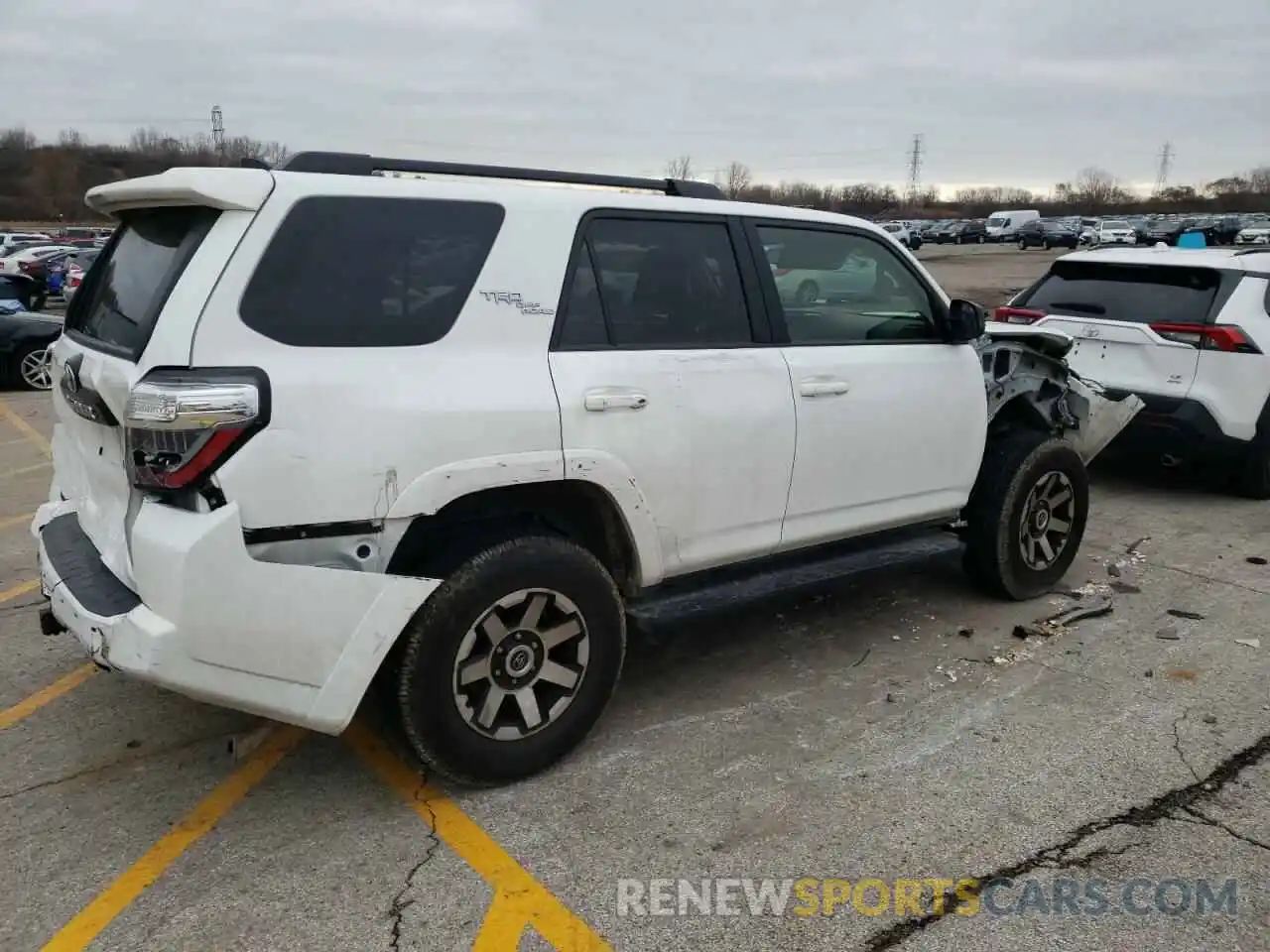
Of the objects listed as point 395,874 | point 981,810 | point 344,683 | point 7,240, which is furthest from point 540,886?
point 7,240

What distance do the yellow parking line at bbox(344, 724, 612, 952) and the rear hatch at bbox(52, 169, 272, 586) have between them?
1.11 meters

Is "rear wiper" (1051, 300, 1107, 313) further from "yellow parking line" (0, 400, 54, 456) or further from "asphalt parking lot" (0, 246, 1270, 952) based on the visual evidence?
"yellow parking line" (0, 400, 54, 456)

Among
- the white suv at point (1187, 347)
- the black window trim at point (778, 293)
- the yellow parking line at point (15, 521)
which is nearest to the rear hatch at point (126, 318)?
Result: the black window trim at point (778, 293)

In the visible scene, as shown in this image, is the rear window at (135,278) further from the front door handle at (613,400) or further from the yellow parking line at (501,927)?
the yellow parking line at (501,927)

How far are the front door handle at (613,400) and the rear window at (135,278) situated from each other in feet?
4.01

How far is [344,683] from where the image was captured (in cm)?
287

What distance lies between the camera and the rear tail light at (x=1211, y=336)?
22.2 feet

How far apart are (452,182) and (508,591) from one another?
132 centimetres

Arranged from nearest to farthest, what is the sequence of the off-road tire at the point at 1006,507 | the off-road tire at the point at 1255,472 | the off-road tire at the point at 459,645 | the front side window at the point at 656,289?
1. the off-road tire at the point at 459,645
2. the front side window at the point at 656,289
3. the off-road tire at the point at 1006,507
4. the off-road tire at the point at 1255,472

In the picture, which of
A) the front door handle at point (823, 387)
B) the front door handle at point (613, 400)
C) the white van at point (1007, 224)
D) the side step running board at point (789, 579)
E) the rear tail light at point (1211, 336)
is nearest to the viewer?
the front door handle at point (613, 400)

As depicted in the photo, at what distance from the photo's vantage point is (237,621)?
2.73m

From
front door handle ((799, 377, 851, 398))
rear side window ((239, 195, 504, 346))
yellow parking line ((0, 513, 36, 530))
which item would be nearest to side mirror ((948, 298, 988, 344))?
front door handle ((799, 377, 851, 398))

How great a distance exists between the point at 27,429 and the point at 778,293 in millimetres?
8613

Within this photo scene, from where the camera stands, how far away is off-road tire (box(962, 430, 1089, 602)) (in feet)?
15.9
